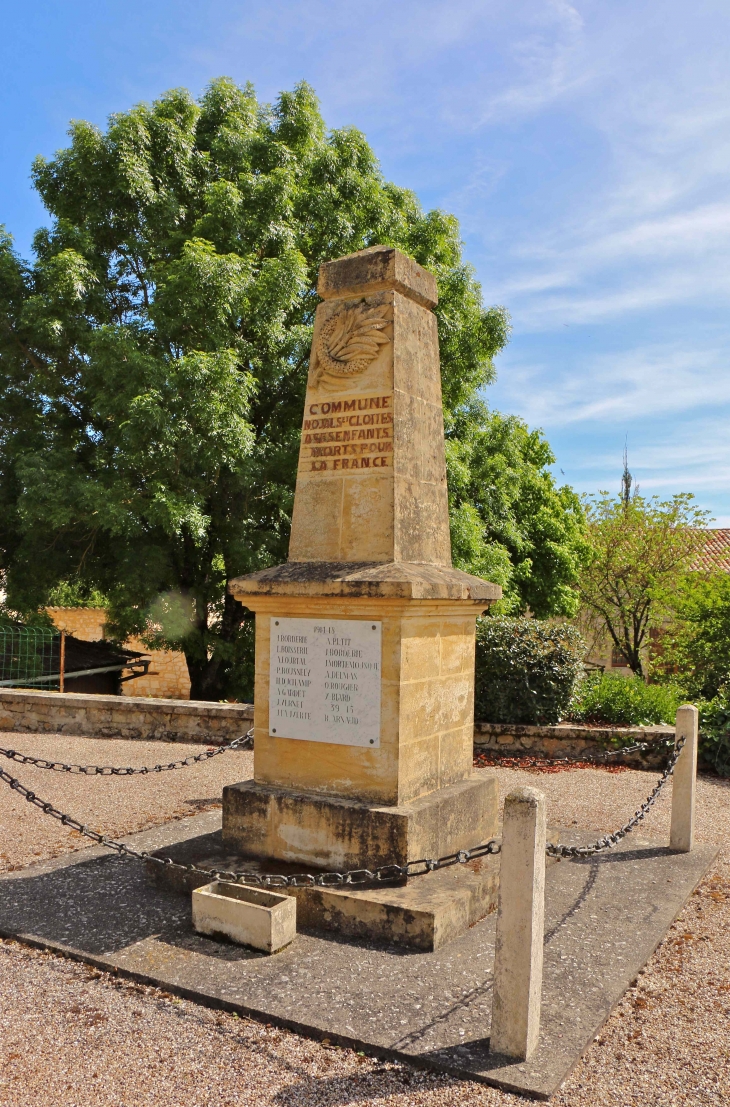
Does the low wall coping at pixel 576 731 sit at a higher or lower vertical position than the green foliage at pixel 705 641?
lower

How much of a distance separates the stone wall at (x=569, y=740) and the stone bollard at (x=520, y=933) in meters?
6.63

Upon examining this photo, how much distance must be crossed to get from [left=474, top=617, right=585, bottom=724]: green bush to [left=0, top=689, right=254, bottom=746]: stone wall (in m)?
3.03

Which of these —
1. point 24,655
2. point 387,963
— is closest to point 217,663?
point 24,655

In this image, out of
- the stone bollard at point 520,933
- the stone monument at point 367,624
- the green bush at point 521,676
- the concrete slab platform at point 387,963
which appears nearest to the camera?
the stone bollard at point 520,933

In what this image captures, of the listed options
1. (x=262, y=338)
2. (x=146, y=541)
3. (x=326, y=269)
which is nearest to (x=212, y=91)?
(x=262, y=338)

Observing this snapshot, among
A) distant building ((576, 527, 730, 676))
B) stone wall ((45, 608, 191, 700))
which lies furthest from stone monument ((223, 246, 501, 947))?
stone wall ((45, 608, 191, 700))

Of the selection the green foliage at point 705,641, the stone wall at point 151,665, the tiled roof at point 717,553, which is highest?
the tiled roof at point 717,553

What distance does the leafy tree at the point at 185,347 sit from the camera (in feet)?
35.1

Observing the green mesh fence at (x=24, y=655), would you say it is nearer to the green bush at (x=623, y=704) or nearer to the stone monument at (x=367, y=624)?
the green bush at (x=623, y=704)

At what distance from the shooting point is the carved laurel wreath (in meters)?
5.05

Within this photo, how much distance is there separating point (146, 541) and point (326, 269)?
7513 mm

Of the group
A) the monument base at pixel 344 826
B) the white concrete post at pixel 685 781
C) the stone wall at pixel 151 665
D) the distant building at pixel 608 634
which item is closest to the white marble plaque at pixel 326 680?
the monument base at pixel 344 826

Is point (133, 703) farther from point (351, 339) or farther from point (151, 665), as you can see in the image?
point (151, 665)

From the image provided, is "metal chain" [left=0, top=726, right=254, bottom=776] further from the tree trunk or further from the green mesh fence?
the tree trunk
